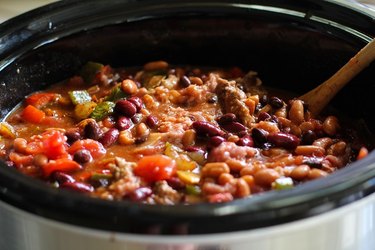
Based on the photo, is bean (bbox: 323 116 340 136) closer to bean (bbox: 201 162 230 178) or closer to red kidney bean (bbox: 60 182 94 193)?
bean (bbox: 201 162 230 178)

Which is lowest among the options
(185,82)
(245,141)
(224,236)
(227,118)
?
(224,236)

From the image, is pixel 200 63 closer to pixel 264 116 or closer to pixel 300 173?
pixel 264 116

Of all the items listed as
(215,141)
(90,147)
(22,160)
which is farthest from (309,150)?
(22,160)

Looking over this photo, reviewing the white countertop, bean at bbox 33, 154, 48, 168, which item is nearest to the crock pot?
bean at bbox 33, 154, 48, 168

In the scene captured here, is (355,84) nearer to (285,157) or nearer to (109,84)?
(285,157)

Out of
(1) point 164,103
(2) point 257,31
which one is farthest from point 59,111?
(2) point 257,31

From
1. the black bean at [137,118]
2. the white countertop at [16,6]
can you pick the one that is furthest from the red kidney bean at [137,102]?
the white countertop at [16,6]
